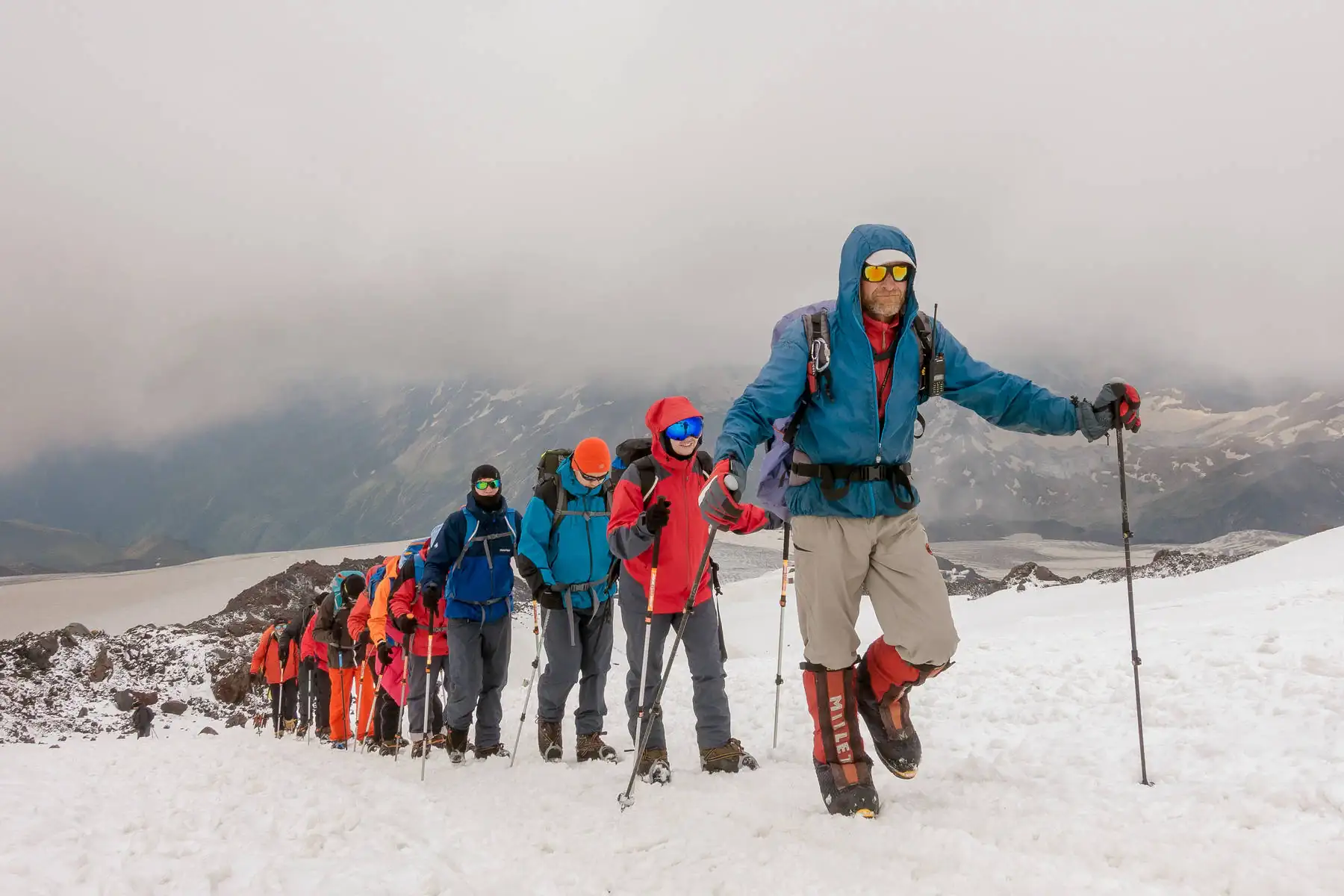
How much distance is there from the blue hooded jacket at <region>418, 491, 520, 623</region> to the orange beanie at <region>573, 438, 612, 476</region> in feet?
5.26

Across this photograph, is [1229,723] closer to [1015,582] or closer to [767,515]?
[767,515]

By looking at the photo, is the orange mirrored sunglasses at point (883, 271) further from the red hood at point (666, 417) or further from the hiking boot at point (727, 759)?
the hiking boot at point (727, 759)

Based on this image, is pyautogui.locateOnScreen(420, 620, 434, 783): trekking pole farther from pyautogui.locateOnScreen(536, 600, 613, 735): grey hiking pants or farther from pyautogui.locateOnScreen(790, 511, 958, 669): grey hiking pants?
pyautogui.locateOnScreen(790, 511, 958, 669): grey hiking pants

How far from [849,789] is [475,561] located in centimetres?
513

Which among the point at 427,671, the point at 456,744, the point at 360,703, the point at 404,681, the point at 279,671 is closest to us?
the point at 456,744

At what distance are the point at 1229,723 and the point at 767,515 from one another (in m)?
3.08

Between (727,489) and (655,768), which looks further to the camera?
(655,768)

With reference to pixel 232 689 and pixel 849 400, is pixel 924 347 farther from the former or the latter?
pixel 232 689

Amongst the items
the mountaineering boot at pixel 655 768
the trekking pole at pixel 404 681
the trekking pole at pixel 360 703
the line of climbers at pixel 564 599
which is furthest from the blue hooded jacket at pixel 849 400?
the trekking pole at pixel 360 703

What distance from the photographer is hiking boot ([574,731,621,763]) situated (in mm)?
6836

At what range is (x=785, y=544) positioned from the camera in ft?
18.6

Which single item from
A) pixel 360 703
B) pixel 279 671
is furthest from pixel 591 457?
pixel 279 671

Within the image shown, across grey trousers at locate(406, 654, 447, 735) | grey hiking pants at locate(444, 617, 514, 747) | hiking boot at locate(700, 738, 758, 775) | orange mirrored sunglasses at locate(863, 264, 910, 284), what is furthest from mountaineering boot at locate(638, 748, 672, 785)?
grey trousers at locate(406, 654, 447, 735)

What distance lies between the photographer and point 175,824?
3.87m
